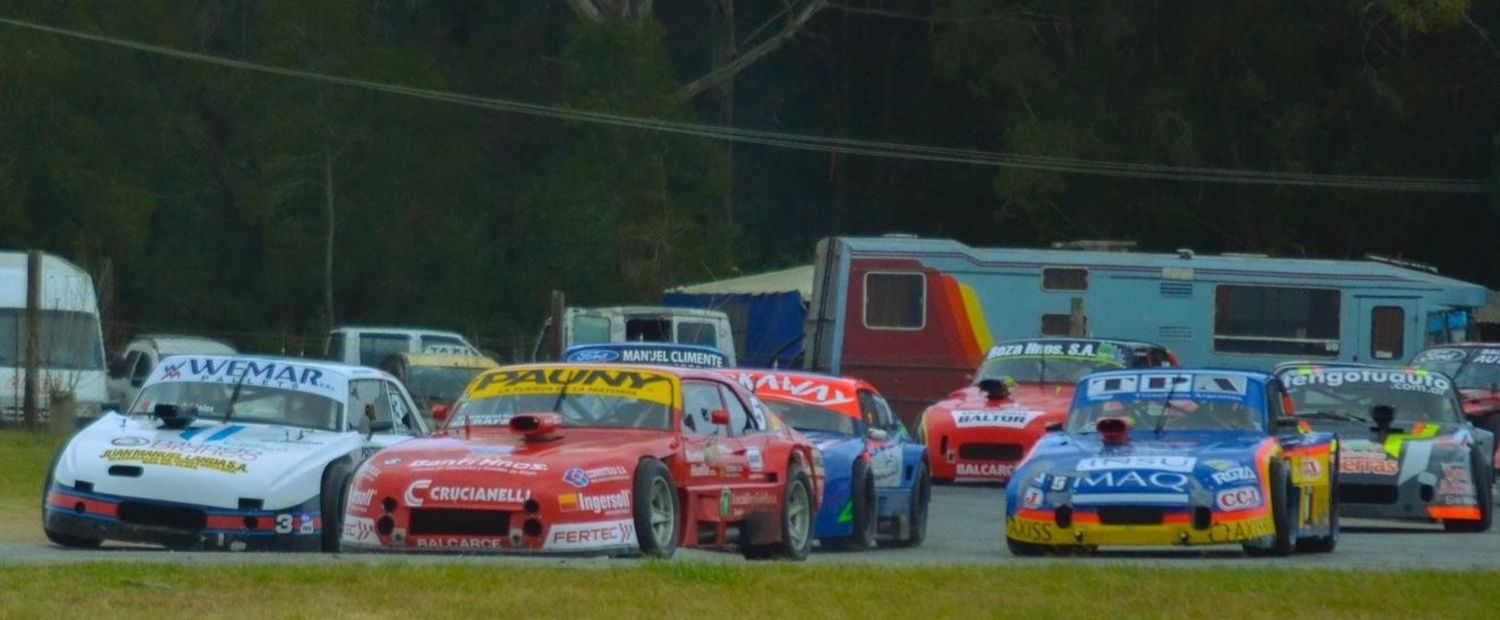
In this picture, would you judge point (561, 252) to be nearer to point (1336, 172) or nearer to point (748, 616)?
point (1336, 172)

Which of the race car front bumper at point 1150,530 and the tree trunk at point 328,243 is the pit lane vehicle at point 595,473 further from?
the tree trunk at point 328,243

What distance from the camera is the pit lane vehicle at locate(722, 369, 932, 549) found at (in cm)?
1738

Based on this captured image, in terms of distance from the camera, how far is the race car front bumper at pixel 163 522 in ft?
51.1

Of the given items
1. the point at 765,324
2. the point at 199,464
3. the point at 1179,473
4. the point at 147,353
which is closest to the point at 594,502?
the point at 199,464

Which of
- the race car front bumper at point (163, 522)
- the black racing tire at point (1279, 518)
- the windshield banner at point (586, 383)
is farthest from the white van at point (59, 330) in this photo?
the black racing tire at point (1279, 518)

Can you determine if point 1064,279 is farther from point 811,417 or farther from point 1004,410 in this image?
point 811,417

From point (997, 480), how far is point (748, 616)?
1422cm

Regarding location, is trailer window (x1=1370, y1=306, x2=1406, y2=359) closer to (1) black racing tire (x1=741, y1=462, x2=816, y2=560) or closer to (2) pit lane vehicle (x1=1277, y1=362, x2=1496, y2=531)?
(2) pit lane vehicle (x1=1277, y1=362, x2=1496, y2=531)

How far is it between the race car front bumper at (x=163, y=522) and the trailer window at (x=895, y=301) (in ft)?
58.2

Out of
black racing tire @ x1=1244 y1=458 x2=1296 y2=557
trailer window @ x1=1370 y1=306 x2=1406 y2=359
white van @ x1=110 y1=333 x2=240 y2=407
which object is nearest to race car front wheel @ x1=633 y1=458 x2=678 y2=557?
black racing tire @ x1=1244 y1=458 x2=1296 y2=557

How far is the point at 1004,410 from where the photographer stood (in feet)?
81.1

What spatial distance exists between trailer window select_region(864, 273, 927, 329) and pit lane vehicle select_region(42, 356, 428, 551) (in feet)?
53.5

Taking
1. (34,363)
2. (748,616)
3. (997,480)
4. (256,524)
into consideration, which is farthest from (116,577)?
(34,363)

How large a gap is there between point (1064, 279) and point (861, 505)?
56.0 feet
